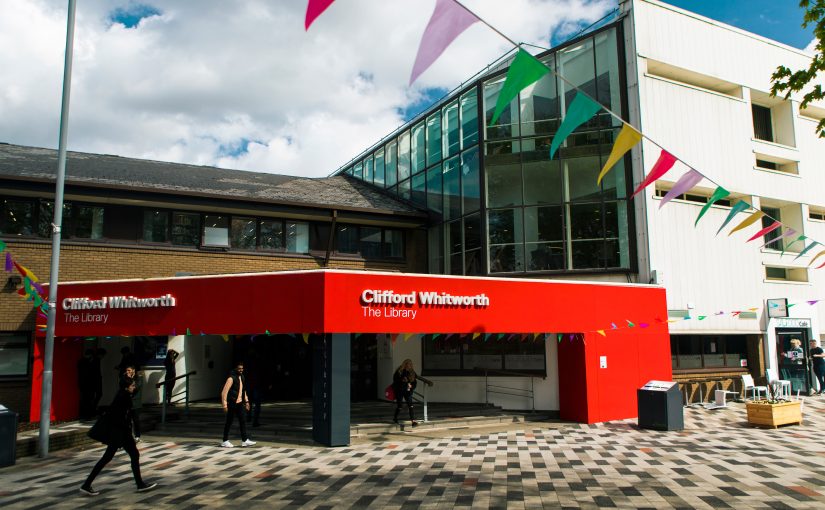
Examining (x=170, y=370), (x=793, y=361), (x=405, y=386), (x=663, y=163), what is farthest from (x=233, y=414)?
(x=793, y=361)

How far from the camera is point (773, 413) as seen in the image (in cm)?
1329

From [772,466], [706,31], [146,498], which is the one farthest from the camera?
[706,31]

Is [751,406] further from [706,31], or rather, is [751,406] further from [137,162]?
[137,162]

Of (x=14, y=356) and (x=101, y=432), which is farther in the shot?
(x=14, y=356)

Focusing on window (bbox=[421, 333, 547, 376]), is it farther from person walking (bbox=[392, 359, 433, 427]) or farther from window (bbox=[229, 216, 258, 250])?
window (bbox=[229, 216, 258, 250])

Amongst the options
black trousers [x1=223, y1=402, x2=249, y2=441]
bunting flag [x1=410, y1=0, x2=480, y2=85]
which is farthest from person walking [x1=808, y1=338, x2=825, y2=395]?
bunting flag [x1=410, y1=0, x2=480, y2=85]

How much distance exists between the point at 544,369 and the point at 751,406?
196 inches

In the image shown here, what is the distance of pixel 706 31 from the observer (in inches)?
752

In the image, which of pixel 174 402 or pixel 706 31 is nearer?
pixel 174 402

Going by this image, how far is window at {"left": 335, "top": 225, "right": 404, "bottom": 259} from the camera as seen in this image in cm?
1927

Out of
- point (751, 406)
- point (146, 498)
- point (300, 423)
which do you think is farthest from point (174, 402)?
point (751, 406)

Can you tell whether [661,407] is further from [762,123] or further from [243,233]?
[762,123]

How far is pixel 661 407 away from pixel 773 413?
8.28 feet

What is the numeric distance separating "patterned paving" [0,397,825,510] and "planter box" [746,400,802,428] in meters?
0.32
